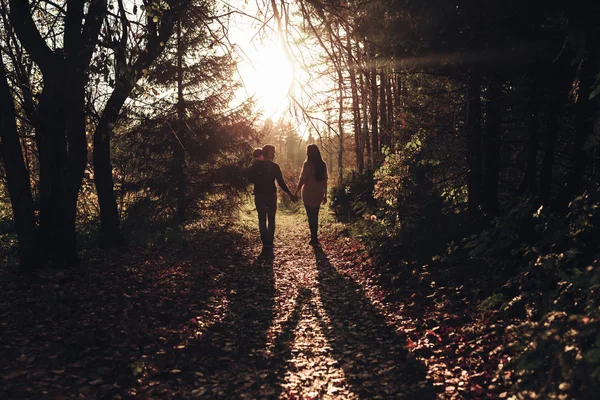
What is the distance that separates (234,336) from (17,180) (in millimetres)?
4052

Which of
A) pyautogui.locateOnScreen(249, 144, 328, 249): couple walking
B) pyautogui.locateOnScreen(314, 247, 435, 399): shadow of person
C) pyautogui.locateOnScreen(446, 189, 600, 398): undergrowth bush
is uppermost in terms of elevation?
pyautogui.locateOnScreen(249, 144, 328, 249): couple walking

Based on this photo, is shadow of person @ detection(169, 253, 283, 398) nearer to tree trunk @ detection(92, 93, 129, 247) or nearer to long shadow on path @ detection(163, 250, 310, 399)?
long shadow on path @ detection(163, 250, 310, 399)

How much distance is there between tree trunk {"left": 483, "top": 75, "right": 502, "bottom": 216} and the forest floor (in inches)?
74.4

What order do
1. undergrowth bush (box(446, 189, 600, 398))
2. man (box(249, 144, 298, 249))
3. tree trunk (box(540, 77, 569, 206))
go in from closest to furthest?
undergrowth bush (box(446, 189, 600, 398)) → tree trunk (box(540, 77, 569, 206)) → man (box(249, 144, 298, 249))

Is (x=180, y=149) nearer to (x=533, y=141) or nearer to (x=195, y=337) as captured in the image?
(x=195, y=337)

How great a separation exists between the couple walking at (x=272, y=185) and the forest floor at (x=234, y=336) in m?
2.34

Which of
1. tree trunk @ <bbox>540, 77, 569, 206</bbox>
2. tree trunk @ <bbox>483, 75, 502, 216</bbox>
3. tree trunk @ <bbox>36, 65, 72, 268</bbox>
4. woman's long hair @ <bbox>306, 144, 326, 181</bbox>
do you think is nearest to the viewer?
tree trunk @ <bbox>540, 77, 569, 206</bbox>

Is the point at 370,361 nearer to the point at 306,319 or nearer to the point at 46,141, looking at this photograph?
the point at 306,319

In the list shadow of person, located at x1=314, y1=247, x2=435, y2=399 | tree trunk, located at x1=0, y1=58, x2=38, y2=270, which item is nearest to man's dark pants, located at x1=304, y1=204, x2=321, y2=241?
shadow of person, located at x1=314, y1=247, x2=435, y2=399

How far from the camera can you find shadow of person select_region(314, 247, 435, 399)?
3756 millimetres

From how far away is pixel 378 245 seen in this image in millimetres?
8211

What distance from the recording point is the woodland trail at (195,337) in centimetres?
376

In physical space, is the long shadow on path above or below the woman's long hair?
below

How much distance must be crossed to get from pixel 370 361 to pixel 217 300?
9.44 ft
